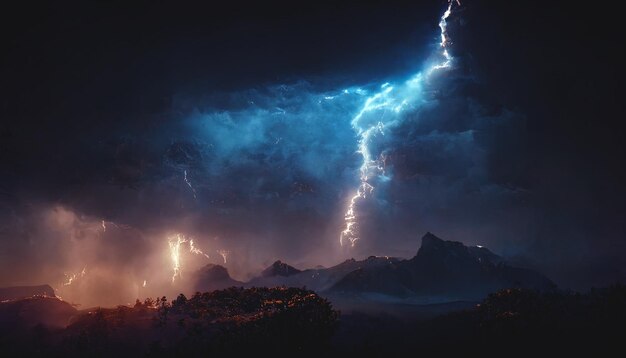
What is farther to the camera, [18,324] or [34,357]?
[18,324]

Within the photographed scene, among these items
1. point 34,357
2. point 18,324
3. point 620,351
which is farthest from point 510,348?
point 18,324

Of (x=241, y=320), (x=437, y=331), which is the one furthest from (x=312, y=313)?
(x=437, y=331)

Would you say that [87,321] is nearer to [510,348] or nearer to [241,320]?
[241,320]

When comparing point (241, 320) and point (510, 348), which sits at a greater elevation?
point (241, 320)

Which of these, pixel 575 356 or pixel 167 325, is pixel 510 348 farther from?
pixel 167 325

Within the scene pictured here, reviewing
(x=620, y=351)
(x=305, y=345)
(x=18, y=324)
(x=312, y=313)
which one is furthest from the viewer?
(x=18, y=324)

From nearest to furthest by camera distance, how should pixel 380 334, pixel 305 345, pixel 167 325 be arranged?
pixel 305 345 < pixel 167 325 < pixel 380 334

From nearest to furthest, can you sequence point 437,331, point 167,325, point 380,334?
point 167,325 → point 437,331 → point 380,334
